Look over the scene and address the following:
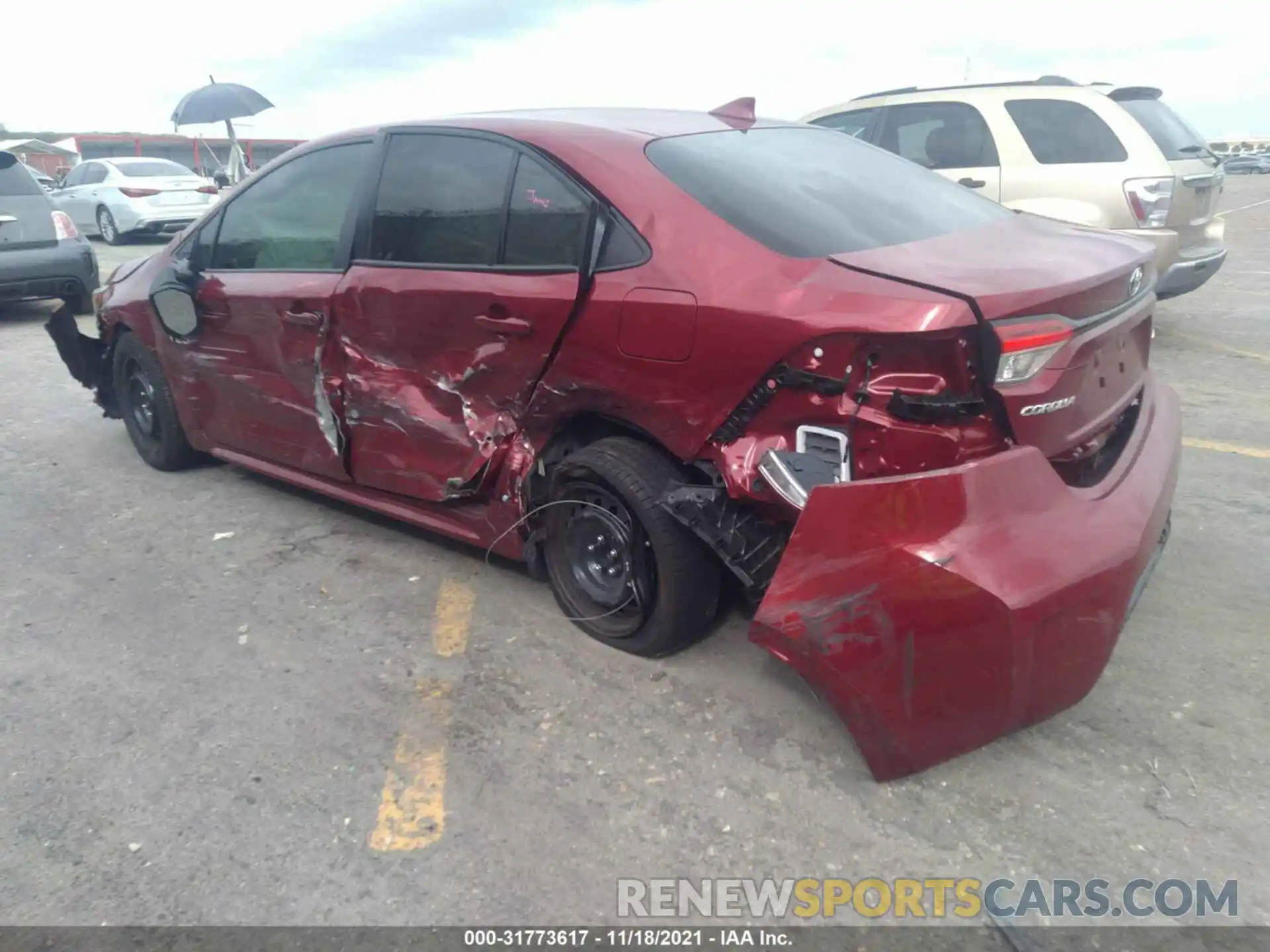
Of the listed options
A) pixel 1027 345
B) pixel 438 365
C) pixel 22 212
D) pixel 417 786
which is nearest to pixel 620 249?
pixel 438 365

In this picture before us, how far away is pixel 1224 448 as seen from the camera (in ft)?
16.5

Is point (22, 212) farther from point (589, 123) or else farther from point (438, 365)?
point (589, 123)

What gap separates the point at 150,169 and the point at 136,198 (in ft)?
3.35

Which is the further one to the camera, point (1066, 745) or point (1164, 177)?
point (1164, 177)

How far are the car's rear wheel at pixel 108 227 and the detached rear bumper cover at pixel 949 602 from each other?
1716 centimetres

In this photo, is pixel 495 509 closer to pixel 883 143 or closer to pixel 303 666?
pixel 303 666

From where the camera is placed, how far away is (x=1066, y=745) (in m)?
2.71

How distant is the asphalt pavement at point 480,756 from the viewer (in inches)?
91.7

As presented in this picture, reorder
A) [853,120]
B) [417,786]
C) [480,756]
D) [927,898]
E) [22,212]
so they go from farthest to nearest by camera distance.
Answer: [22,212]
[853,120]
[480,756]
[417,786]
[927,898]

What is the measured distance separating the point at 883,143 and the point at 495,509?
5.79m

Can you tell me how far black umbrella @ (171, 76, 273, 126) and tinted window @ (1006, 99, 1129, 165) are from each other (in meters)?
13.0

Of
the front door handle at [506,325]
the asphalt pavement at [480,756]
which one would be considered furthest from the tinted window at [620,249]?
the asphalt pavement at [480,756]

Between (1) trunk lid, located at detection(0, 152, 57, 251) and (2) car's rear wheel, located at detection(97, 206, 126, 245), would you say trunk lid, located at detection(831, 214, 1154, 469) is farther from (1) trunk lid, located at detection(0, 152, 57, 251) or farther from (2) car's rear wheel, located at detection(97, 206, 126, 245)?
(2) car's rear wheel, located at detection(97, 206, 126, 245)

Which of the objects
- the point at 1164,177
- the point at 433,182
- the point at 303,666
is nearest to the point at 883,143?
the point at 1164,177
